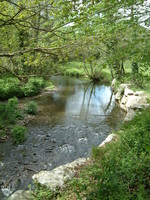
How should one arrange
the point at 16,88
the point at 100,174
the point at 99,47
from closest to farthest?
1. the point at 100,174
2. the point at 99,47
3. the point at 16,88

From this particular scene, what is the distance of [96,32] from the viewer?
15.8ft

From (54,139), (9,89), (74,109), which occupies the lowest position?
(54,139)

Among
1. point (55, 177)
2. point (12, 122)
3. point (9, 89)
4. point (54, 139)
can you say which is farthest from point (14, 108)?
point (55, 177)

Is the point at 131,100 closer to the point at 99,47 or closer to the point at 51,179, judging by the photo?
the point at 99,47

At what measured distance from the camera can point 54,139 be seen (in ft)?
25.9

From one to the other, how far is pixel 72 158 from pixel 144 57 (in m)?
4.04

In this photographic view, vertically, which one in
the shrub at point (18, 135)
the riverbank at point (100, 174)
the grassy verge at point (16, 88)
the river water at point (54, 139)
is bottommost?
the river water at point (54, 139)

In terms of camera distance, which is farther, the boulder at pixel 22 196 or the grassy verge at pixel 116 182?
the boulder at pixel 22 196

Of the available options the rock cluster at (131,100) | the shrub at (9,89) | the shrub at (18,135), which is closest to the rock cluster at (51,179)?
the shrub at (18,135)

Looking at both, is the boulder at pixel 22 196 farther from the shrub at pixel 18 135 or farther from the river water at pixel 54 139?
the shrub at pixel 18 135

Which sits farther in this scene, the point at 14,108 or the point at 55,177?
the point at 14,108

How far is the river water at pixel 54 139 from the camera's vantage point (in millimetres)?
5574

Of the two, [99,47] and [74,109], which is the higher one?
[99,47]

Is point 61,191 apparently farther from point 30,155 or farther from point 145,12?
point 145,12
